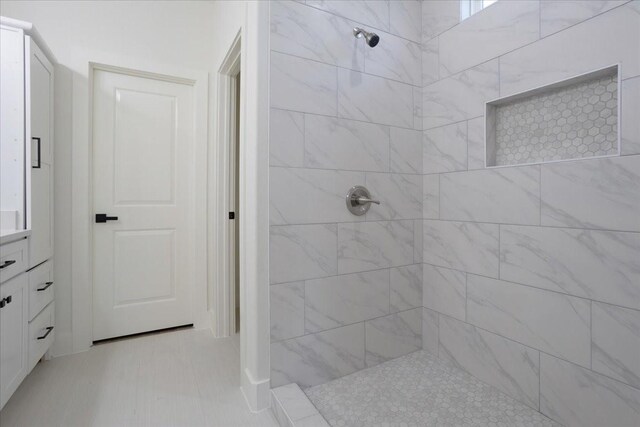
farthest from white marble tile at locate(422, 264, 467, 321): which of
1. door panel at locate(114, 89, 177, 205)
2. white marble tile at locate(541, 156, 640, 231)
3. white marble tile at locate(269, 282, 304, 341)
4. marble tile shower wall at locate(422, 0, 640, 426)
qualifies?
door panel at locate(114, 89, 177, 205)

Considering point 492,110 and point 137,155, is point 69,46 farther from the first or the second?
point 492,110

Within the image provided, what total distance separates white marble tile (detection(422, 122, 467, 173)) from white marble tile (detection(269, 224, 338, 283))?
0.75 metres

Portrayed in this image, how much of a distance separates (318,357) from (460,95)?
1.60m

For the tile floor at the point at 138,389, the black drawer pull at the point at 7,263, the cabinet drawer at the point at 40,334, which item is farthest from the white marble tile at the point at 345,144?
the cabinet drawer at the point at 40,334

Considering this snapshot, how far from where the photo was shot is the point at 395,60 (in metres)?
1.84

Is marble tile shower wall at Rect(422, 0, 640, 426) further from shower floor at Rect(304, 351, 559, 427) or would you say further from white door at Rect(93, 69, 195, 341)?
white door at Rect(93, 69, 195, 341)

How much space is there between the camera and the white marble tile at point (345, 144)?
1.57 m

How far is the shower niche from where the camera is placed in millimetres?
1191

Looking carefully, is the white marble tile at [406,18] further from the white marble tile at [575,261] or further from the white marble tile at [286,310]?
the white marble tile at [286,310]

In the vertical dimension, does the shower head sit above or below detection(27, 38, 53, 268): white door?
above

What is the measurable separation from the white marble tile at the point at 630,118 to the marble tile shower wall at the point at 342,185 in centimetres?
94

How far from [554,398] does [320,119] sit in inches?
64.0

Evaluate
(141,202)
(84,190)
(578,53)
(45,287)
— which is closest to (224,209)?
(141,202)

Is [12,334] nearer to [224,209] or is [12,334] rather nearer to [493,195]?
[224,209]
